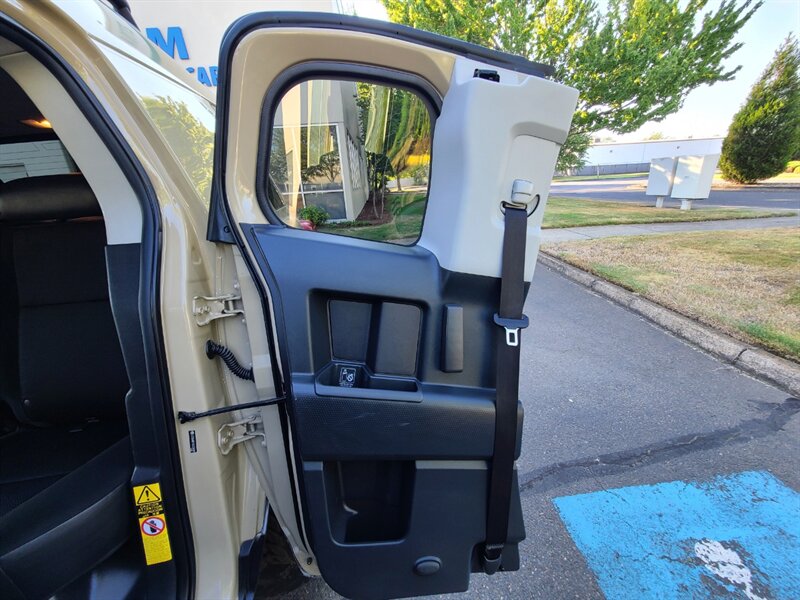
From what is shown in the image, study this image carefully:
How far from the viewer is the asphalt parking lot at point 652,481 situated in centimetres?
170

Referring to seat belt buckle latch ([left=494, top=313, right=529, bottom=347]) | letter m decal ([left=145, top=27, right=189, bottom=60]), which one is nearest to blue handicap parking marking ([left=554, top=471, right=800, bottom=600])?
seat belt buckle latch ([left=494, top=313, right=529, bottom=347])

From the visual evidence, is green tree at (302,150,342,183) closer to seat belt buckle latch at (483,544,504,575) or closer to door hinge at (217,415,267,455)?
door hinge at (217,415,267,455)

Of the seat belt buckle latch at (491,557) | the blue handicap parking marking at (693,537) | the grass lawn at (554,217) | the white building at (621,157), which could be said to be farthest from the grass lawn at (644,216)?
the white building at (621,157)

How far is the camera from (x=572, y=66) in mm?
11211

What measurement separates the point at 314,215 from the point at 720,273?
235 inches

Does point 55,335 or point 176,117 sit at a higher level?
point 176,117

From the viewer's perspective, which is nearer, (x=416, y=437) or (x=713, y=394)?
(x=416, y=437)

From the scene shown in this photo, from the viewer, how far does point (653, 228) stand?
864cm

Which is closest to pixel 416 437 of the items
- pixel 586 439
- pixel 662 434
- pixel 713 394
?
pixel 586 439

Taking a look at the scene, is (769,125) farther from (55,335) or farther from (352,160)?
(55,335)

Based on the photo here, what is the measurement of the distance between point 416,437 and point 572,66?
44.0 ft

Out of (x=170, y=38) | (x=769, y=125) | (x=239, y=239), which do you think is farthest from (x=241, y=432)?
(x=769, y=125)

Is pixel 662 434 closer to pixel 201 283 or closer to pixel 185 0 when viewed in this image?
pixel 201 283

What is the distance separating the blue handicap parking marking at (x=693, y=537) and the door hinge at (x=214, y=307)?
1948mm
